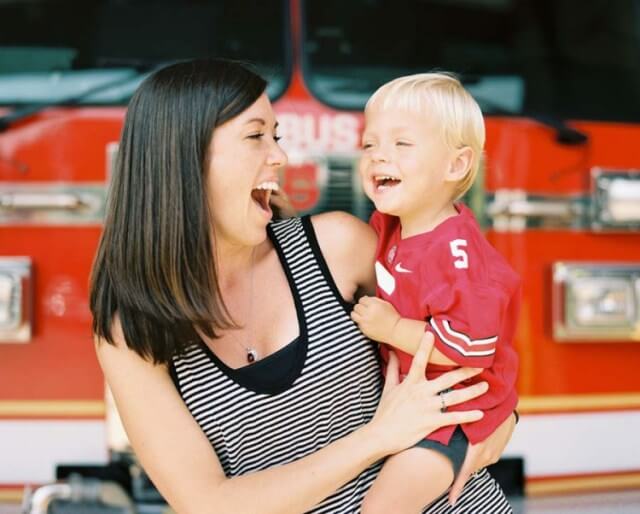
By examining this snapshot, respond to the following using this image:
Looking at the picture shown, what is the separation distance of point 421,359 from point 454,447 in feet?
0.52

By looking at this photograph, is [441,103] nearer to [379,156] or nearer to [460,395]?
[379,156]

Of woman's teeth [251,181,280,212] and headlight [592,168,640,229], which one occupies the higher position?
woman's teeth [251,181,280,212]

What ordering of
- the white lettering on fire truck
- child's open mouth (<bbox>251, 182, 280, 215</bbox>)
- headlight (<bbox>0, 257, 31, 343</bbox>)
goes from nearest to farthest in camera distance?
child's open mouth (<bbox>251, 182, 280, 215</bbox>) → headlight (<bbox>0, 257, 31, 343</bbox>) → the white lettering on fire truck

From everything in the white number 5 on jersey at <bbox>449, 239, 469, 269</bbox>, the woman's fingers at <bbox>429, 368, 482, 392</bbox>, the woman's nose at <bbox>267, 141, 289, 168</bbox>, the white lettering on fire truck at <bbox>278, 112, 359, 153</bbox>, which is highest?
the woman's nose at <bbox>267, 141, 289, 168</bbox>

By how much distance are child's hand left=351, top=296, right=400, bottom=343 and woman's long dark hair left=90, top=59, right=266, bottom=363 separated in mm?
232

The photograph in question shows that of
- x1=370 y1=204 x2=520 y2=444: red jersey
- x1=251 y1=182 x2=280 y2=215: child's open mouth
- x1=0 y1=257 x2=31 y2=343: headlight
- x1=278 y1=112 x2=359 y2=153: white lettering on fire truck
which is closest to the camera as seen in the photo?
x1=370 y1=204 x2=520 y2=444: red jersey

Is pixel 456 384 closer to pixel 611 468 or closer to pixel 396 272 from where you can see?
pixel 396 272

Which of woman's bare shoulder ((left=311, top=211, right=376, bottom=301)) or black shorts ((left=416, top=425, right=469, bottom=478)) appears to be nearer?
black shorts ((left=416, top=425, right=469, bottom=478))

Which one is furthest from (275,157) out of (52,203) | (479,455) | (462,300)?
(52,203)

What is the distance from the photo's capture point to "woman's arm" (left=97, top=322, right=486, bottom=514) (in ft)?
5.32

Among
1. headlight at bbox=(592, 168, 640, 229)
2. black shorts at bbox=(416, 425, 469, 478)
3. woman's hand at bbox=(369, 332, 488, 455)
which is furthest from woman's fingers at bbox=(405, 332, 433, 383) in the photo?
headlight at bbox=(592, 168, 640, 229)

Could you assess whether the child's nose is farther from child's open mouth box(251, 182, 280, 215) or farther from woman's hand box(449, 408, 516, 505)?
woman's hand box(449, 408, 516, 505)

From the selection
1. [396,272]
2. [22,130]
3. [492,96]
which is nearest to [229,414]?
[396,272]

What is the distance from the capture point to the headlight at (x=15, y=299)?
2.54m
